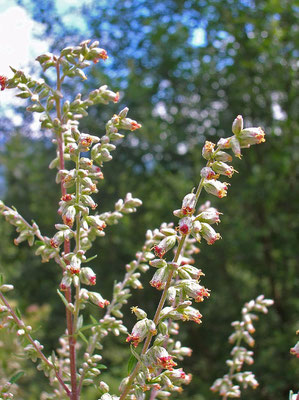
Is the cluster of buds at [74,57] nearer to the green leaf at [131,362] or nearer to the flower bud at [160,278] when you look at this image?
the flower bud at [160,278]

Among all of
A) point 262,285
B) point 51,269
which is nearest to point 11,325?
point 262,285

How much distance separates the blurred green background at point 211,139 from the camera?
7.57 meters

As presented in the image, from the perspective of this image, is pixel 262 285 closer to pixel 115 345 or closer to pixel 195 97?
pixel 115 345

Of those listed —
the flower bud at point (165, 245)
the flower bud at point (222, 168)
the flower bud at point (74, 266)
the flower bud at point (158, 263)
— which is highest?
the flower bud at point (222, 168)

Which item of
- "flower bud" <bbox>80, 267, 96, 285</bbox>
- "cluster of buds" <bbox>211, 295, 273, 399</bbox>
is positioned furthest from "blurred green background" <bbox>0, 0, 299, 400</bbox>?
"flower bud" <bbox>80, 267, 96, 285</bbox>

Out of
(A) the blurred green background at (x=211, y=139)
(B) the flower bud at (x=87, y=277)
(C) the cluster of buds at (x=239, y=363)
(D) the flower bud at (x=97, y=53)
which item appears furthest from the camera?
(A) the blurred green background at (x=211, y=139)

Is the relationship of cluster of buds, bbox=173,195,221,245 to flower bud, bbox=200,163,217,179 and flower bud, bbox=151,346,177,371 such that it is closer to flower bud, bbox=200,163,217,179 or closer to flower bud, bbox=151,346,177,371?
flower bud, bbox=200,163,217,179

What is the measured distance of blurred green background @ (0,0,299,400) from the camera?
7.57 metres

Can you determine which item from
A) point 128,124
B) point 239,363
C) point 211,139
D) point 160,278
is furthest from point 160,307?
point 211,139

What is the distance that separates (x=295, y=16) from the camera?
24.1 feet

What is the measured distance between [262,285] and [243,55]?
4.35 metres

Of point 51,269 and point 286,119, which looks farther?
point 51,269

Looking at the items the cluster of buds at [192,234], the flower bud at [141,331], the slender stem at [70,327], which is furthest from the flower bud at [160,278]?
the slender stem at [70,327]

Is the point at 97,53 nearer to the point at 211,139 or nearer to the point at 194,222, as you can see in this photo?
the point at 194,222
